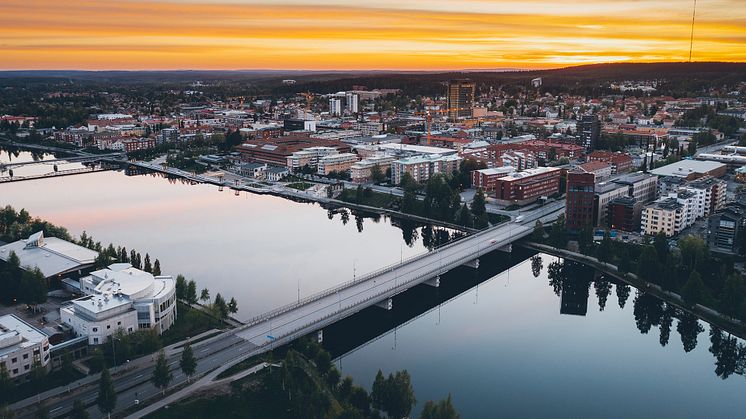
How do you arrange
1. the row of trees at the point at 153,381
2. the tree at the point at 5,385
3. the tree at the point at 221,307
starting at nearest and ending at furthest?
1. the row of trees at the point at 153,381
2. the tree at the point at 5,385
3. the tree at the point at 221,307

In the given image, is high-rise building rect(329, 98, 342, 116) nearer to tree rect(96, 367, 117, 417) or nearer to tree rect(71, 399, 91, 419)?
tree rect(96, 367, 117, 417)

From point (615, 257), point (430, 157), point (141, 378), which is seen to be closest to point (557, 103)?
point (430, 157)

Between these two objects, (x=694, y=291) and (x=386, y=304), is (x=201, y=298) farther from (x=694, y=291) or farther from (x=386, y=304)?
(x=694, y=291)

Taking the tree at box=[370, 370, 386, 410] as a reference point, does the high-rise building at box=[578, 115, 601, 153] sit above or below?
above

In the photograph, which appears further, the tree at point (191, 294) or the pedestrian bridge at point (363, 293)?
the tree at point (191, 294)

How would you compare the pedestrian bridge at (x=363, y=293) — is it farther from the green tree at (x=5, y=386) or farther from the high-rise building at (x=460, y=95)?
the high-rise building at (x=460, y=95)

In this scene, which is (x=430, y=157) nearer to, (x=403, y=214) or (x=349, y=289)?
(x=403, y=214)

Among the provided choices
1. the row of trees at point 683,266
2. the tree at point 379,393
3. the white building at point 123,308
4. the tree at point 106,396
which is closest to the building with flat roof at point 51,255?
the white building at point 123,308

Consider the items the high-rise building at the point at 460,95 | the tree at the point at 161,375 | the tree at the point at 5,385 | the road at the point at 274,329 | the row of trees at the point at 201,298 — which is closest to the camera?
the tree at the point at 5,385

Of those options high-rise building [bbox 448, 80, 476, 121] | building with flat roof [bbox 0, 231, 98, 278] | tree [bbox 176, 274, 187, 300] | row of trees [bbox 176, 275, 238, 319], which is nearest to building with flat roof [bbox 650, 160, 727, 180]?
row of trees [bbox 176, 275, 238, 319]
